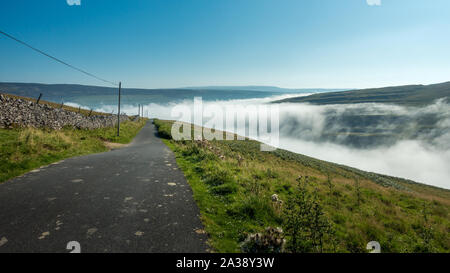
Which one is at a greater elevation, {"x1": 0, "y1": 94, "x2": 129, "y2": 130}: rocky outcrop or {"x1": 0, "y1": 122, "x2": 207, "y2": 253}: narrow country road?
{"x1": 0, "y1": 94, "x2": 129, "y2": 130}: rocky outcrop

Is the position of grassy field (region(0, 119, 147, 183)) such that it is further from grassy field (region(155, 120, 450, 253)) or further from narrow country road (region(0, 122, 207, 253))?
grassy field (region(155, 120, 450, 253))

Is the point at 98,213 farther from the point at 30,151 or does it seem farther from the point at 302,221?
the point at 30,151

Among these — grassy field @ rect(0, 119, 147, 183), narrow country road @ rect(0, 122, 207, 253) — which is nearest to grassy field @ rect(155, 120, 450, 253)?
narrow country road @ rect(0, 122, 207, 253)

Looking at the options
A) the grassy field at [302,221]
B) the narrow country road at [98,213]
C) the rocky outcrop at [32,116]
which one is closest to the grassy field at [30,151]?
the narrow country road at [98,213]

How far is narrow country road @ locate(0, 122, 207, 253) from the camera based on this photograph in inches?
166

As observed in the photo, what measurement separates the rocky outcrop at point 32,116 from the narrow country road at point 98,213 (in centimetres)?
1274

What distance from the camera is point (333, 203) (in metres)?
9.85

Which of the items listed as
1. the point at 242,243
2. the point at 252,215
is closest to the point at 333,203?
the point at 252,215

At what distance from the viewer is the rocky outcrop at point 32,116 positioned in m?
17.0

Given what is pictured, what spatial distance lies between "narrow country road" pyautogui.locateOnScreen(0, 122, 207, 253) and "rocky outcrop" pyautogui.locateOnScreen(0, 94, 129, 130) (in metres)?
12.7

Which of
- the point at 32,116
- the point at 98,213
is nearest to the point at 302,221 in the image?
the point at 98,213

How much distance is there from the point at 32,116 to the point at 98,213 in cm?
2138

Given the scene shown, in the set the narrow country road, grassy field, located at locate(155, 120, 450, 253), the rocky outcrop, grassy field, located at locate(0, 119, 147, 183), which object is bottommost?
grassy field, located at locate(155, 120, 450, 253)
